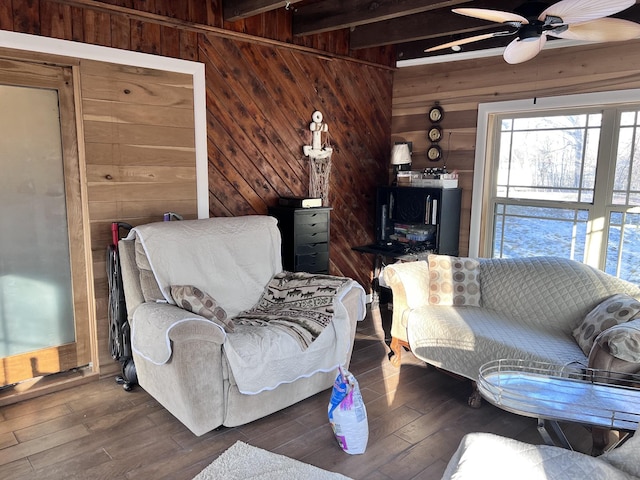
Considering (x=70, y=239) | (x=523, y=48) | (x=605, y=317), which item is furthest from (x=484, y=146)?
(x=70, y=239)

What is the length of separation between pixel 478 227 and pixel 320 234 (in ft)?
4.90

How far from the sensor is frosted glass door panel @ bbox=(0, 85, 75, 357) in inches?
113

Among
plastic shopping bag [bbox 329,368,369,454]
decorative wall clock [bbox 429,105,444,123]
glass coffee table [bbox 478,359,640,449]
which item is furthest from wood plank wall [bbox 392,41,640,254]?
plastic shopping bag [bbox 329,368,369,454]

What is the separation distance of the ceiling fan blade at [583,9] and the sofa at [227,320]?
1824 mm

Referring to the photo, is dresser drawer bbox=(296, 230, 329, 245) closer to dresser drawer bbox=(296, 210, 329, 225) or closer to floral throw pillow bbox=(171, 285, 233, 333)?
dresser drawer bbox=(296, 210, 329, 225)

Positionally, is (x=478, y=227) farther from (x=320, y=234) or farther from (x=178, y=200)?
(x=178, y=200)

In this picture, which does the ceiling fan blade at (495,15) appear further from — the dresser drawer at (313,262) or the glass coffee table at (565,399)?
the dresser drawer at (313,262)

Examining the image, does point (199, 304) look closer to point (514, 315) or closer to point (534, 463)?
point (534, 463)

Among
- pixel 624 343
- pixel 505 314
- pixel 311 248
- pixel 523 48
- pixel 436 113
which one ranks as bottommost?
pixel 505 314

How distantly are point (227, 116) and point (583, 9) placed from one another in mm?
2475

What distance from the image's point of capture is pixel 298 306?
3.14 m

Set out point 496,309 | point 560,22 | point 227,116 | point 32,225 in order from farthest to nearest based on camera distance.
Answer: point 227,116, point 496,309, point 32,225, point 560,22

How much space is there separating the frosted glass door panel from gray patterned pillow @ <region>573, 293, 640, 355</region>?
3154mm

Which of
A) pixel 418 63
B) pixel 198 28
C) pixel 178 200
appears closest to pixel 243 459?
pixel 178 200
